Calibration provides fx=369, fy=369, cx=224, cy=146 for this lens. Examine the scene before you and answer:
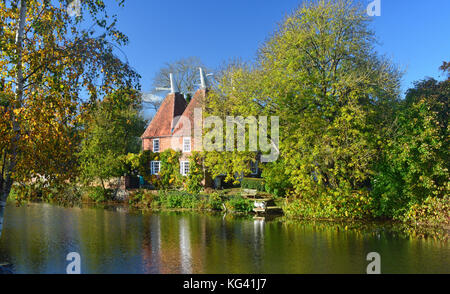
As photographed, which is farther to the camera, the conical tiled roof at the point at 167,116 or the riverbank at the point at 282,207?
the conical tiled roof at the point at 167,116

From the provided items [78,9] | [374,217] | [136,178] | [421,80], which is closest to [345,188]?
[374,217]

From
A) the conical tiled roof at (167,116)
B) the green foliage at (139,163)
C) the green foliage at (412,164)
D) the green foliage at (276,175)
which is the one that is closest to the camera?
the green foliage at (412,164)

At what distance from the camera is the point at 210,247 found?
16188 mm

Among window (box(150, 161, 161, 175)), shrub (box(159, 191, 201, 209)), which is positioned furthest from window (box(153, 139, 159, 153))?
shrub (box(159, 191, 201, 209))

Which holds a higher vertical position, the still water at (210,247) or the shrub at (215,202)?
the shrub at (215,202)

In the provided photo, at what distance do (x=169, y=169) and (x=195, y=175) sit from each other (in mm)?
4077

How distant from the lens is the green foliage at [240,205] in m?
28.6

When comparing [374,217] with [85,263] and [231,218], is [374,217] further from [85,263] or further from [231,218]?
→ [85,263]

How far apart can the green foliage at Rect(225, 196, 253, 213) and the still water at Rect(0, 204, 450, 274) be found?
4.31 metres

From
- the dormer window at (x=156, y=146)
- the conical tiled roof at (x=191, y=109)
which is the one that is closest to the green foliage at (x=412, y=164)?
the conical tiled roof at (x=191, y=109)

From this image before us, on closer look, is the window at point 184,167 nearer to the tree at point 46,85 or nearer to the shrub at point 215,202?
the shrub at point 215,202

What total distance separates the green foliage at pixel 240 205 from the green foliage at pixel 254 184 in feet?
10.9

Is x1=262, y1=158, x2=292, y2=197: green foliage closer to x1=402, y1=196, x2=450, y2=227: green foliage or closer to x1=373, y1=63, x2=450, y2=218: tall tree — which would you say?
x1=373, y1=63, x2=450, y2=218: tall tree

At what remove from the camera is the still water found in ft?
42.1
